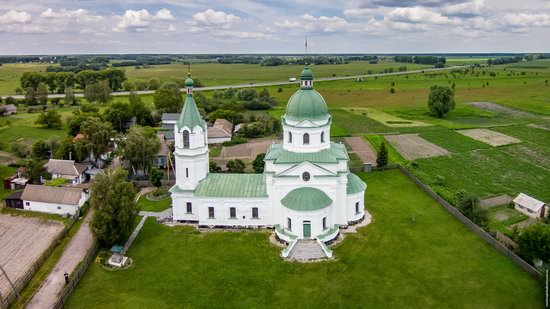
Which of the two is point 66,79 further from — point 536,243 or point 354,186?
point 536,243

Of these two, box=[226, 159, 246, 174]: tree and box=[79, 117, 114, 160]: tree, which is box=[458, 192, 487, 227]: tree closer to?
box=[226, 159, 246, 174]: tree

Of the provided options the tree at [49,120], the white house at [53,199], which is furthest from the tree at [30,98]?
the white house at [53,199]

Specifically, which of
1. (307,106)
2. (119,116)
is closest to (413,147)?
(307,106)

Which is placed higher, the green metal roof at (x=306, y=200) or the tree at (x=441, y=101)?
the tree at (x=441, y=101)

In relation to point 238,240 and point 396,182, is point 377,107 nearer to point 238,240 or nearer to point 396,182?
point 396,182

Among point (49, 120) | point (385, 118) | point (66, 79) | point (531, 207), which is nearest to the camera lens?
point (531, 207)

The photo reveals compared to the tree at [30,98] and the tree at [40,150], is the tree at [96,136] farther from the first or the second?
the tree at [30,98]

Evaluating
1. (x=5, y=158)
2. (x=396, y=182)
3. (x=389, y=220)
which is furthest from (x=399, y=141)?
(x=5, y=158)
